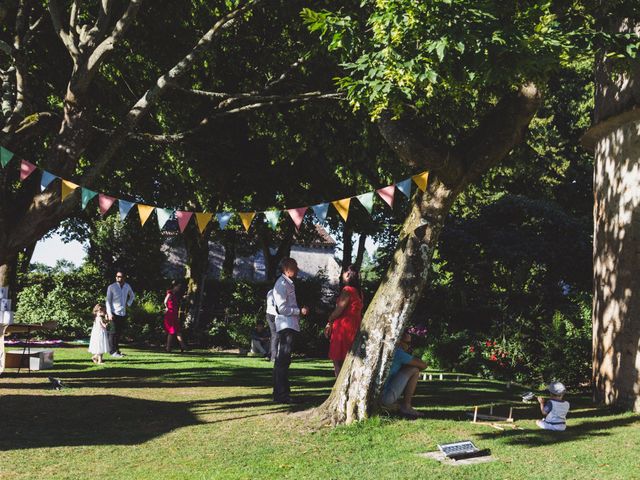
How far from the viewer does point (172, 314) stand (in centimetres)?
1891

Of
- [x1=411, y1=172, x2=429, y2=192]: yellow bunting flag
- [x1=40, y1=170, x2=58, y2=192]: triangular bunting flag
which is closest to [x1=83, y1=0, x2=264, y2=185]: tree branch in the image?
[x1=40, y1=170, x2=58, y2=192]: triangular bunting flag

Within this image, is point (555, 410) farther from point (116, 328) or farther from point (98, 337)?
point (116, 328)

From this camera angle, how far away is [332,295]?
26031 mm

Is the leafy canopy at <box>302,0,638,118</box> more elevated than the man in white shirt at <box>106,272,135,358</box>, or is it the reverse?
the leafy canopy at <box>302,0,638,118</box>

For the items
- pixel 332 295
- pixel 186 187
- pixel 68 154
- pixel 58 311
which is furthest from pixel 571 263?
pixel 58 311

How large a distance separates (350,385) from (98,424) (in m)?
2.85

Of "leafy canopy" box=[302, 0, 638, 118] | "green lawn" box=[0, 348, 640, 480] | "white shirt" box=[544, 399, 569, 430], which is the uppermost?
"leafy canopy" box=[302, 0, 638, 118]

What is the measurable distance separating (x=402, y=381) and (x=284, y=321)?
1.70 metres

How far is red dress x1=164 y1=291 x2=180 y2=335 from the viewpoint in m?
18.5

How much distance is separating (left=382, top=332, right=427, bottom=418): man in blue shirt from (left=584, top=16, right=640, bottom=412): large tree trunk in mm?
3440

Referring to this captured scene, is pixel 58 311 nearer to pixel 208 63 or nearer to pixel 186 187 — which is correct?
pixel 186 187

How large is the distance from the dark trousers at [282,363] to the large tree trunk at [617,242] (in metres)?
4.80

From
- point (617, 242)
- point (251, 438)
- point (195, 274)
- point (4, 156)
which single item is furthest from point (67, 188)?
point (195, 274)

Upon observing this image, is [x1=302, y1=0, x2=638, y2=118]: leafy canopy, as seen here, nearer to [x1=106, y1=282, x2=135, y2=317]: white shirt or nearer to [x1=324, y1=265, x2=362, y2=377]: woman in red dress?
[x1=324, y1=265, x2=362, y2=377]: woman in red dress
